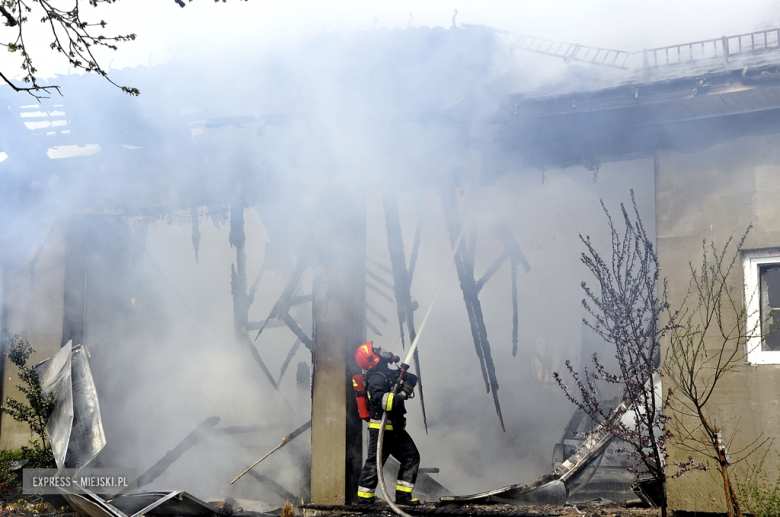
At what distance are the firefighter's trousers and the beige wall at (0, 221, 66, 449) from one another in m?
4.98

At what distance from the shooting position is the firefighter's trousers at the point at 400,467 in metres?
5.91

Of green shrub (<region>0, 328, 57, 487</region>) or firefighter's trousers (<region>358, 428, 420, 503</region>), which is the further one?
green shrub (<region>0, 328, 57, 487</region>)

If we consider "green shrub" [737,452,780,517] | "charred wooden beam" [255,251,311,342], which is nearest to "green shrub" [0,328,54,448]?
"charred wooden beam" [255,251,311,342]

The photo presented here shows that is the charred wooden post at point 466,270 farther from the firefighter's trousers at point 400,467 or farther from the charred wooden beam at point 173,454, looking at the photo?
the charred wooden beam at point 173,454

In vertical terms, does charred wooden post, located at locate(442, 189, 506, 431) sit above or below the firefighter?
above

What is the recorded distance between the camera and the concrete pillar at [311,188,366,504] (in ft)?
22.3

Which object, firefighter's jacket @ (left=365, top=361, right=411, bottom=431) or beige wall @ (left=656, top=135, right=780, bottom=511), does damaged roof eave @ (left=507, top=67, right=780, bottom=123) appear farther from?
firefighter's jacket @ (left=365, top=361, right=411, bottom=431)

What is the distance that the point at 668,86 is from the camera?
5723mm

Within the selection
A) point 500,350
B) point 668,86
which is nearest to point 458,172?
point 668,86

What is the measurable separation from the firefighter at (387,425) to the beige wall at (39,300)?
4851mm

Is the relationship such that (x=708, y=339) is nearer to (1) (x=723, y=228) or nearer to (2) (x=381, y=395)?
(1) (x=723, y=228)

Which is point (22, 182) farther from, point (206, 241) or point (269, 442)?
point (269, 442)

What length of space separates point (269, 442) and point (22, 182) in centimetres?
567

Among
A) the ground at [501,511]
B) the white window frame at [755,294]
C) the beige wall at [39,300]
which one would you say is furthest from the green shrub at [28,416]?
the white window frame at [755,294]
